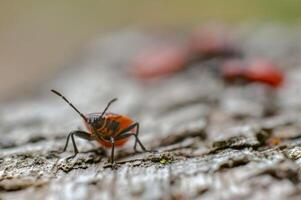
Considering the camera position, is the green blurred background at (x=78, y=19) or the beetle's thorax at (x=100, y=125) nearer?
the beetle's thorax at (x=100, y=125)

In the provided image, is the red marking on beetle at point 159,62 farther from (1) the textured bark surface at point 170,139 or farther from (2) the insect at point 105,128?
(2) the insect at point 105,128

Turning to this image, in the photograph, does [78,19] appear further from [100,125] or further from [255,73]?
[100,125]

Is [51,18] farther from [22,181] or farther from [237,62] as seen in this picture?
[22,181]

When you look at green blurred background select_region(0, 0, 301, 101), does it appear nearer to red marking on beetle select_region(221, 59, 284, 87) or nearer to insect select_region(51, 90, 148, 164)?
red marking on beetle select_region(221, 59, 284, 87)

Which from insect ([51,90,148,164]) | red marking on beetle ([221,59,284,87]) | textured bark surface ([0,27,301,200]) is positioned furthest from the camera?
red marking on beetle ([221,59,284,87])

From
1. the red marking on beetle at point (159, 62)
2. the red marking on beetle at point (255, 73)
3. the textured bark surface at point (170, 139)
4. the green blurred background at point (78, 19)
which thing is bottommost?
the textured bark surface at point (170, 139)

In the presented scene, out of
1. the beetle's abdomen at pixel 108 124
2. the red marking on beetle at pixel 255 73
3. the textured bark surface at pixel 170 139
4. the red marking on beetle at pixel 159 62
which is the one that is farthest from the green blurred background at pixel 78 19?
the beetle's abdomen at pixel 108 124

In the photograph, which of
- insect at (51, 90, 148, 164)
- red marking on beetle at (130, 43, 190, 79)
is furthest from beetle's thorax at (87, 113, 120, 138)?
red marking on beetle at (130, 43, 190, 79)
